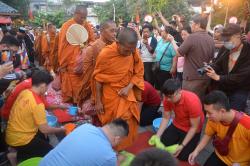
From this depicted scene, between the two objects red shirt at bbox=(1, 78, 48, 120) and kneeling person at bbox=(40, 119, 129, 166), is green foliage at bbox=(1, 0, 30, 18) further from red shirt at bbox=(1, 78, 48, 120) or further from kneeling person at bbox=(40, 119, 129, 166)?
kneeling person at bbox=(40, 119, 129, 166)

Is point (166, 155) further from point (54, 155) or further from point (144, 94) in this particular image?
point (144, 94)

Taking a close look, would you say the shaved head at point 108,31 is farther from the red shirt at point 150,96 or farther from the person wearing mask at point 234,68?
the person wearing mask at point 234,68

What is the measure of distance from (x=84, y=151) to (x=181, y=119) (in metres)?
1.84

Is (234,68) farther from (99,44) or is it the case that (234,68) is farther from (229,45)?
(99,44)

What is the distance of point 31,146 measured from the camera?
130 inches

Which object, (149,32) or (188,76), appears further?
(149,32)

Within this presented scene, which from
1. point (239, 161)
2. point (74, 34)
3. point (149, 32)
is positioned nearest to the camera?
point (239, 161)

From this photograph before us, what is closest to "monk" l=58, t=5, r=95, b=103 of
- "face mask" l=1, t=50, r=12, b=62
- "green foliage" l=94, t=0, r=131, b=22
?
"face mask" l=1, t=50, r=12, b=62

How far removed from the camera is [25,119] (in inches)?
126

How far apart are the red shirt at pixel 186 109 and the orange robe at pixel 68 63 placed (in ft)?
6.91

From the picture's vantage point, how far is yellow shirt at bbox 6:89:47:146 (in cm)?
311

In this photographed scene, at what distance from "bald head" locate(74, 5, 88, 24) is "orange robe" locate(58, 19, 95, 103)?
0.09m

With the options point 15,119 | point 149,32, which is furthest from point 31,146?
point 149,32

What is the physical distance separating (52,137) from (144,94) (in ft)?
5.01
